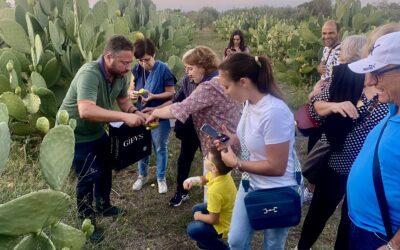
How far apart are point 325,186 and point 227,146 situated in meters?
0.73

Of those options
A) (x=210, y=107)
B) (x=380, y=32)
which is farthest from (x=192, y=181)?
(x=380, y=32)

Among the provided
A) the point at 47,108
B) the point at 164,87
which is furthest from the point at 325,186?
the point at 47,108

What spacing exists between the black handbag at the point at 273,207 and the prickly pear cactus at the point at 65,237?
0.85 m

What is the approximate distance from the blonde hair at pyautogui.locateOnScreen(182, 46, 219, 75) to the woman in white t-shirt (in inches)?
33.2

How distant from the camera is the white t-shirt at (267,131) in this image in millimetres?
1938

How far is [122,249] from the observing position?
2.99 meters

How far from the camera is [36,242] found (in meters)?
1.40

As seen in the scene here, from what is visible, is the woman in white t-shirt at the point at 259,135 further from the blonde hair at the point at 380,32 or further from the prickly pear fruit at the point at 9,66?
the prickly pear fruit at the point at 9,66

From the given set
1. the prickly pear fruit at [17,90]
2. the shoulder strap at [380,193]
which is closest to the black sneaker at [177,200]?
the prickly pear fruit at [17,90]

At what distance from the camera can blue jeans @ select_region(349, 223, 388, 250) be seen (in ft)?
5.11

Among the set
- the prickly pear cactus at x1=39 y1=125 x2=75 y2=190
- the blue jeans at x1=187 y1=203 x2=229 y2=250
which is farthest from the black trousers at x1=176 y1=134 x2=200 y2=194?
the prickly pear cactus at x1=39 y1=125 x2=75 y2=190

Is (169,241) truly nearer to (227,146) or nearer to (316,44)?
(227,146)

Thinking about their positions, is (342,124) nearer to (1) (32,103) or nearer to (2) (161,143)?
(2) (161,143)

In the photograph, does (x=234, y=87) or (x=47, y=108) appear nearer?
(x=234, y=87)
